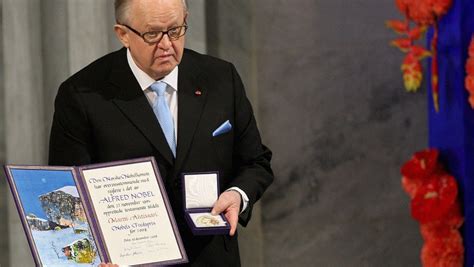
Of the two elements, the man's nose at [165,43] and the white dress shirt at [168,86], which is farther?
the white dress shirt at [168,86]

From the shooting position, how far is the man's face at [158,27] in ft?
9.74

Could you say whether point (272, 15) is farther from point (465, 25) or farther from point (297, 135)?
point (465, 25)

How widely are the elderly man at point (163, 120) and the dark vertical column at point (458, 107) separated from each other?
0.57 metres

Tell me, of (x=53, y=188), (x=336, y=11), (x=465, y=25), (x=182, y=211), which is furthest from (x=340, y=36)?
(x=53, y=188)

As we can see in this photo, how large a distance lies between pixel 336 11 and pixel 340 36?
0.10 meters

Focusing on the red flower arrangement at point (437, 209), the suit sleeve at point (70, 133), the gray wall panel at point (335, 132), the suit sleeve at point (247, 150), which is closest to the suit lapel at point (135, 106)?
the suit sleeve at point (70, 133)

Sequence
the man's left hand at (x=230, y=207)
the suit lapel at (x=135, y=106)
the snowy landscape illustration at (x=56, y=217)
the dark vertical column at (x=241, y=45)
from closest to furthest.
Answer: the snowy landscape illustration at (x=56, y=217), the man's left hand at (x=230, y=207), the suit lapel at (x=135, y=106), the dark vertical column at (x=241, y=45)

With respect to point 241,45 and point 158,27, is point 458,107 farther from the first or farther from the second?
point 241,45

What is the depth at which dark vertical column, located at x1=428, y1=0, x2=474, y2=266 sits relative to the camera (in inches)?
121

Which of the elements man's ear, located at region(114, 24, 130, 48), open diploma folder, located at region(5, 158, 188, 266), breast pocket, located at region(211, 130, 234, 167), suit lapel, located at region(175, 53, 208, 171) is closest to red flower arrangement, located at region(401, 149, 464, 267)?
breast pocket, located at region(211, 130, 234, 167)

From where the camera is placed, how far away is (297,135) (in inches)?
172

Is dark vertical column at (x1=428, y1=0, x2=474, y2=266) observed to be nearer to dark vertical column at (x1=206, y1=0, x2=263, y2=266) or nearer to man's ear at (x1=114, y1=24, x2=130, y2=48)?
man's ear at (x1=114, y1=24, x2=130, y2=48)

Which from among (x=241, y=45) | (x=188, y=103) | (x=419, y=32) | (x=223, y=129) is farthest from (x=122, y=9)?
(x=241, y=45)

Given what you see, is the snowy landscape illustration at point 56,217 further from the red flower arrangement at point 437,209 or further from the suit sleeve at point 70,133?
the red flower arrangement at point 437,209
